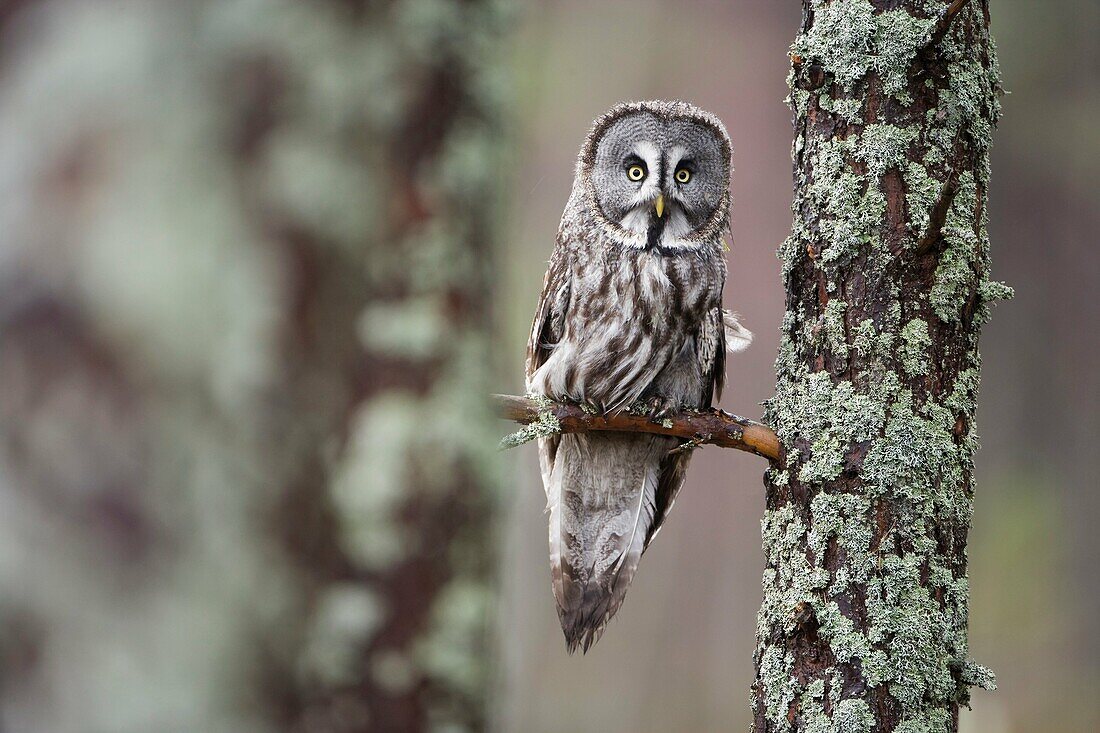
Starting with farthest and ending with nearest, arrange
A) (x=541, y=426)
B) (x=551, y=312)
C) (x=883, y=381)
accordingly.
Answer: (x=551, y=312) → (x=541, y=426) → (x=883, y=381)

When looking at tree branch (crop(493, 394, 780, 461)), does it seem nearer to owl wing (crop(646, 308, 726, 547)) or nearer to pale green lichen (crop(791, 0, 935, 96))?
owl wing (crop(646, 308, 726, 547))

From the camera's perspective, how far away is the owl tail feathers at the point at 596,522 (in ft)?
9.20

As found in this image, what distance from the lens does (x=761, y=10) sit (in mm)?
6961

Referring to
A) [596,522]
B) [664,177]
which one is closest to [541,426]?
[596,522]

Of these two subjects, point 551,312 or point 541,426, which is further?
point 551,312

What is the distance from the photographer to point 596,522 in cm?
287

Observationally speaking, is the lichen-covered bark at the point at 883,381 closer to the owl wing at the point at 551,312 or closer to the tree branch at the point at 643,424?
the tree branch at the point at 643,424

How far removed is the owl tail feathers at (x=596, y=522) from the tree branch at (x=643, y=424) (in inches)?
13.5

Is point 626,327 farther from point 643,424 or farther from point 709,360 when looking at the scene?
point 643,424

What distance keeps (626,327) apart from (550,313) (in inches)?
9.0

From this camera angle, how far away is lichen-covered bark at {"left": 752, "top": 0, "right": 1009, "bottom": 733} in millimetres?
1873

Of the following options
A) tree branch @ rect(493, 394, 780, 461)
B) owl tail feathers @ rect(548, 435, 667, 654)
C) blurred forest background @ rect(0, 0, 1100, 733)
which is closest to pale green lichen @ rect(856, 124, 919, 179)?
tree branch @ rect(493, 394, 780, 461)

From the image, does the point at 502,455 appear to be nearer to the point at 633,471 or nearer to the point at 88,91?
the point at 88,91

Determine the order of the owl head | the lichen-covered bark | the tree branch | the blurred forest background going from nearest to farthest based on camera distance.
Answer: the blurred forest background → the lichen-covered bark → the tree branch → the owl head
